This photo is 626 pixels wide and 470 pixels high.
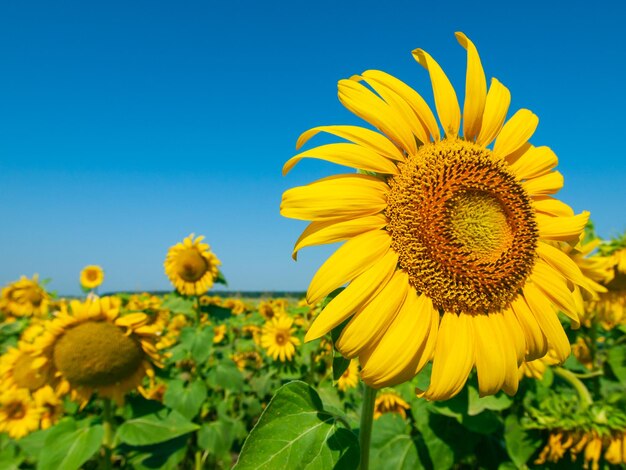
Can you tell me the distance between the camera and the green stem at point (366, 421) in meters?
1.71

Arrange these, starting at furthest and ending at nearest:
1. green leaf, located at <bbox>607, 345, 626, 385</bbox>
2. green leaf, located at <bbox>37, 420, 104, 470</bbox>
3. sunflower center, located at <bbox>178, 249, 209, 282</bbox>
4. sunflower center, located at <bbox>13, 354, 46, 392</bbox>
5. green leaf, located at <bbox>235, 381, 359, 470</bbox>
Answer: sunflower center, located at <bbox>178, 249, 209, 282</bbox> < sunflower center, located at <bbox>13, 354, 46, 392</bbox> < green leaf, located at <bbox>607, 345, 626, 385</bbox> < green leaf, located at <bbox>37, 420, 104, 470</bbox> < green leaf, located at <bbox>235, 381, 359, 470</bbox>

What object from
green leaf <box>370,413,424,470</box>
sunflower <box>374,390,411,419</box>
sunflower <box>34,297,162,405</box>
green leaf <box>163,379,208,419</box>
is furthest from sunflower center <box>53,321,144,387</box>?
sunflower <box>374,390,411,419</box>

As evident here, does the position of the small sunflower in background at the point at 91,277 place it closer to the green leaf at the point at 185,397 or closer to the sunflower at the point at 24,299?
the sunflower at the point at 24,299

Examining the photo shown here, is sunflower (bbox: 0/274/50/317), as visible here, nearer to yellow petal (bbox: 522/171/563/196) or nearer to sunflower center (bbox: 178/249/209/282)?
sunflower center (bbox: 178/249/209/282)

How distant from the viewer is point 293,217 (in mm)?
1396

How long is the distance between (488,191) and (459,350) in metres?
0.68

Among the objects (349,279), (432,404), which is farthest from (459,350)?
(432,404)

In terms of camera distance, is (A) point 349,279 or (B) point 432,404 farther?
(B) point 432,404

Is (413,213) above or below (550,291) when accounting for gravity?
above

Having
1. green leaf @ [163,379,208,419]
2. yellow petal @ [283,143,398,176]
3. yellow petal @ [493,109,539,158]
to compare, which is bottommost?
green leaf @ [163,379,208,419]

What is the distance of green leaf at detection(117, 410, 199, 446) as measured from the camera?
3.68 meters

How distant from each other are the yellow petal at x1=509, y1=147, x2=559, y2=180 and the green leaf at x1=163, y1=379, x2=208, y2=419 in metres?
4.82

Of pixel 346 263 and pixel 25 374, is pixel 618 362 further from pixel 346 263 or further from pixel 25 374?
pixel 25 374

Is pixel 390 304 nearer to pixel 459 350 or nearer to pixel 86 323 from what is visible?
pixel 459 350
